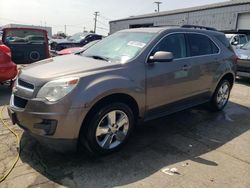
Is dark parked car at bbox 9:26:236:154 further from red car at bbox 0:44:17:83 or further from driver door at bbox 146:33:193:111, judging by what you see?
red car at bbox 0:44:17:83

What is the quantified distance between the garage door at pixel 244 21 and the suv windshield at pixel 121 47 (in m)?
19.2

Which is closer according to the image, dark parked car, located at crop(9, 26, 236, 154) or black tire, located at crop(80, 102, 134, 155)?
dark parked car, located at crop(9, 26, 236, 154)

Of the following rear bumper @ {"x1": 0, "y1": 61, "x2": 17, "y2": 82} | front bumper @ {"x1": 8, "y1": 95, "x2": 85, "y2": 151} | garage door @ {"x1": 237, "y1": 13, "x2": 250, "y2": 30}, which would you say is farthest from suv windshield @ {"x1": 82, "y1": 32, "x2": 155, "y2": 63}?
garage door @ {"x1": 237, "y1": 13, "x2": 250, "y2": 30}

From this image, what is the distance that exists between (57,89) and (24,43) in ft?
19.4

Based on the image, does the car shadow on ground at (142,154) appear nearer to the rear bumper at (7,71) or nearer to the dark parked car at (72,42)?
the rear bumper at (7,71)

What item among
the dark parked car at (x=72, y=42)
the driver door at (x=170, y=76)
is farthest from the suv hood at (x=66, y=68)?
the dark parked car at (x=72, y=42)

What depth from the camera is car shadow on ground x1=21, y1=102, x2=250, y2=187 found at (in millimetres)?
3181

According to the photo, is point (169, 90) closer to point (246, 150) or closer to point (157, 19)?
point (246, 150)

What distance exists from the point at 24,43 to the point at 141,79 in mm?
5858

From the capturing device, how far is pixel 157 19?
102 ft

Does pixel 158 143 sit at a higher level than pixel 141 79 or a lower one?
lower

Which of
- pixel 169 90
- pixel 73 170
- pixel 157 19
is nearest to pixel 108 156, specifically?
pixel 73 170

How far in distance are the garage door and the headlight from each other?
20906mm

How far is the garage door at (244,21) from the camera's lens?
815 inches
